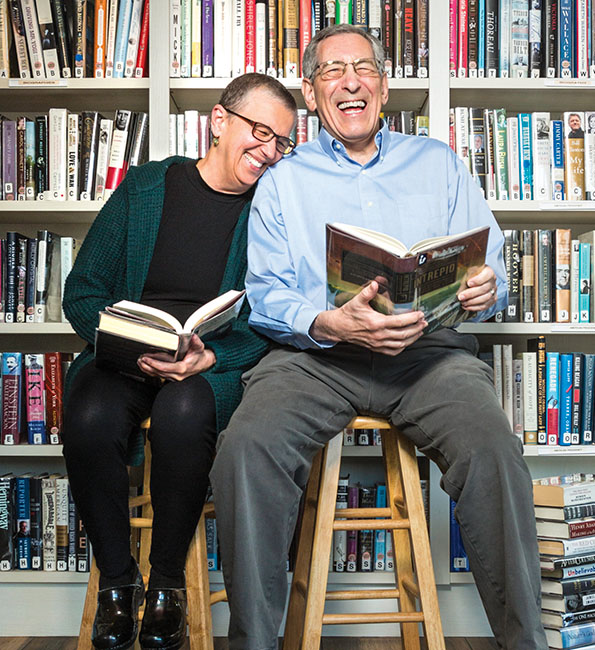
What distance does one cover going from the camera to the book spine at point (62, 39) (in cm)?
199

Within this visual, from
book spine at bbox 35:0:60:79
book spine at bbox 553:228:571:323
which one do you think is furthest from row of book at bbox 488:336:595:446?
book spine at bbox 35:0:60:79

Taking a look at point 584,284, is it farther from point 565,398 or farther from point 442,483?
point 442,483

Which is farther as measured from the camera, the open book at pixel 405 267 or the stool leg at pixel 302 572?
the stool leg at pixel 302 572

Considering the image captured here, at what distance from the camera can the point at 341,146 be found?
1628 millimetres

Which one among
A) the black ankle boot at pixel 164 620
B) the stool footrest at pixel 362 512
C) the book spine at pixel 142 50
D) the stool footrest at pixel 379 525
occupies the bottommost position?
the black ankle boot at pixel 164 620

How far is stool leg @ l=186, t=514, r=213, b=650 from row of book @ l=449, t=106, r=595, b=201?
1242 millimetres

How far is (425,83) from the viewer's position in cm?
195

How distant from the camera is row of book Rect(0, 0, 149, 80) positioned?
1.98 metres

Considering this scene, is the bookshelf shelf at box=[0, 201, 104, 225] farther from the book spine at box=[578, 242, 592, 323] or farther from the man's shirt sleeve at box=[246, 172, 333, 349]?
the book spine at box=[578, 242, 592, 323]

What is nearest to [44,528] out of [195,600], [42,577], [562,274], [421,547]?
[42,577]

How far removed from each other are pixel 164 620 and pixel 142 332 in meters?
0.51

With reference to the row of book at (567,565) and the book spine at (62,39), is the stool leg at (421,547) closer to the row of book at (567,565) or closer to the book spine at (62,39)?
the row of book at (567,565)

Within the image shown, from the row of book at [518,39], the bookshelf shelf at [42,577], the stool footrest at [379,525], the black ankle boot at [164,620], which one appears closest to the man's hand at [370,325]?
the stool footrest at [379,525]

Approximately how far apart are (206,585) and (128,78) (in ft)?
4.48
